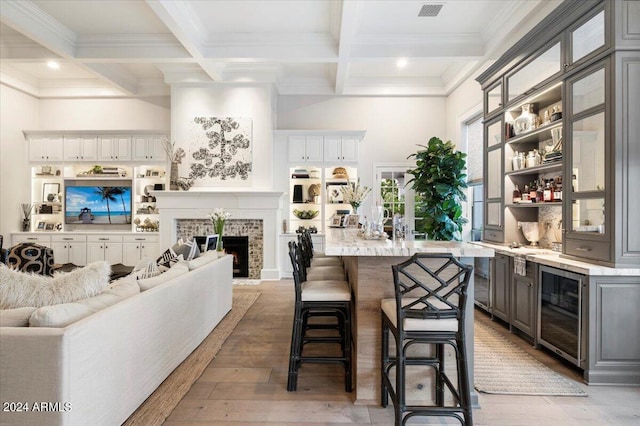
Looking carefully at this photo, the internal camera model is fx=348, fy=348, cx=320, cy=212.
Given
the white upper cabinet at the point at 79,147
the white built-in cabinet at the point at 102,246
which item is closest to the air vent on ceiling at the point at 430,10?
the white built-in cabinet at the point at 102,246

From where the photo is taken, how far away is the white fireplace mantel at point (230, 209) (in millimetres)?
6344

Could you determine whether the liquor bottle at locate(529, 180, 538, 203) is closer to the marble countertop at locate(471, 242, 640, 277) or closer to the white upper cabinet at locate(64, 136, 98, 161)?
the marble countertop at locate(471, 242, 640, 277)

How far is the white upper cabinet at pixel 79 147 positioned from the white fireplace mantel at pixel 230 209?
1.86 m

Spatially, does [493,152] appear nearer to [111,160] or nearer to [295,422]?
[295,422]

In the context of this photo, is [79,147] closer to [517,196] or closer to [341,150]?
[341,150]

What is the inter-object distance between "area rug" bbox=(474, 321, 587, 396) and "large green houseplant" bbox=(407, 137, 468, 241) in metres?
2.30

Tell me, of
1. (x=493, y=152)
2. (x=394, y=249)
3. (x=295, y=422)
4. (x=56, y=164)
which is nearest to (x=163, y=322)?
(x=295, y=422)

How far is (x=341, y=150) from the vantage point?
677 cm

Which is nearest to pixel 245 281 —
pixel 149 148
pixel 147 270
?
pixel 149 148

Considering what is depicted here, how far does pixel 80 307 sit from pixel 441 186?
4707mm

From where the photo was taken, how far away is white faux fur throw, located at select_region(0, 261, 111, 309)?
1.88 m

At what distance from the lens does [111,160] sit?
22.9 feet

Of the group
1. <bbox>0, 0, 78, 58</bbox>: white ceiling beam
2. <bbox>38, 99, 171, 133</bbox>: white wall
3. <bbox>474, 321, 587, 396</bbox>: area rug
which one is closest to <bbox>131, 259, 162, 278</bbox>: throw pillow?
<bbox>474, 321, 587, 396</bbox>: area rug

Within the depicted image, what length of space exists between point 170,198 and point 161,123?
1.89 metres
